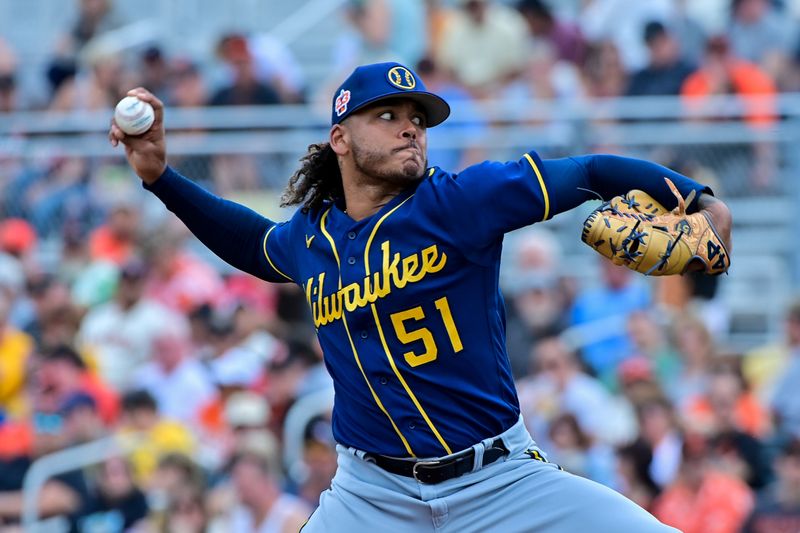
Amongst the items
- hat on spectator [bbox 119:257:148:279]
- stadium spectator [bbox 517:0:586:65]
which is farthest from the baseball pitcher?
stadium spectator [bbox 517:0:586:65]

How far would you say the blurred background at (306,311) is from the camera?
8.80 m

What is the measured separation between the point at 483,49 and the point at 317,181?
22.8ft

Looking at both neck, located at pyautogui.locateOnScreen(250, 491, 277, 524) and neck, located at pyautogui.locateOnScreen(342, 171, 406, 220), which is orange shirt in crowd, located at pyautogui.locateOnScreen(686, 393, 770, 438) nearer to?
neck, located at pyautogui.locateOnScreen(250, 491, 277, 524)

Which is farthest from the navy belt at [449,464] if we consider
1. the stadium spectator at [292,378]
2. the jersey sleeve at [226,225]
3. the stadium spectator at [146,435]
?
the stadium spectator at [146,435]

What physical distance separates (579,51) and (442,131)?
1516mm

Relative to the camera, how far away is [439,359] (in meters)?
4.78

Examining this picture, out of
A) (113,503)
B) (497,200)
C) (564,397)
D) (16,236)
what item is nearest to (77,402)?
(113,503)

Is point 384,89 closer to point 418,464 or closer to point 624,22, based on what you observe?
point 418,464

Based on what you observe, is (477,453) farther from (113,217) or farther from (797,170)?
(113,217)

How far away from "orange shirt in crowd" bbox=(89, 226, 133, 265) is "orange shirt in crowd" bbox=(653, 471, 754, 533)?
5.02 meters

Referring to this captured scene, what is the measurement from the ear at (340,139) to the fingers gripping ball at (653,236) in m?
0.89

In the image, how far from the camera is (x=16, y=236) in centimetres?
1192

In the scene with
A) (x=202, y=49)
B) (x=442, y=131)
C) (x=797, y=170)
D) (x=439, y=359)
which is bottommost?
(x=439, y=359)

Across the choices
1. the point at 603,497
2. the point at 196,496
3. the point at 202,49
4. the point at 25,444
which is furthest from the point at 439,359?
the point at 202,49
